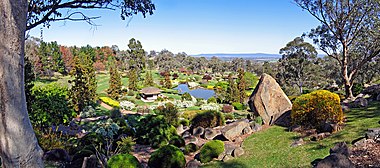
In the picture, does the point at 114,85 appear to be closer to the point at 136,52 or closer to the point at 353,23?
the point at 136,52

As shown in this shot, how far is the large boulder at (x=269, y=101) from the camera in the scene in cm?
1568

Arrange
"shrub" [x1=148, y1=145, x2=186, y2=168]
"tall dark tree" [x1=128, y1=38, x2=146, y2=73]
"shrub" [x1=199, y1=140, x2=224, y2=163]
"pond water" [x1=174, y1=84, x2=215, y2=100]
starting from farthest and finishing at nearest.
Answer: "tall dark tree" [x1=128, y1=38, x2=146, y2=73]
"pond water" [x1=174, y1=84, x2=215, y2=100]
"shrub" [x1=199, y1=140, x2=224, y2=163]
"shrub" [x1=148, y1=145, x2=186, y2=168]

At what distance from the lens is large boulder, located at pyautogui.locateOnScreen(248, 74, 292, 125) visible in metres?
15.7

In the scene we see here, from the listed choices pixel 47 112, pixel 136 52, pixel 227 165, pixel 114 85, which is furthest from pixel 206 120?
pixel 136 52

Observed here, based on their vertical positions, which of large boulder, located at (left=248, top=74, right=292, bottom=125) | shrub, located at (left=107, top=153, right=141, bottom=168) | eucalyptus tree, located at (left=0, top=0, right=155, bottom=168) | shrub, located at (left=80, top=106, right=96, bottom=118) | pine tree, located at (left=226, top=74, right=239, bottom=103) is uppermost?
eucalyptus tree, located at (left=0, top=0, right=155, bottom=168)

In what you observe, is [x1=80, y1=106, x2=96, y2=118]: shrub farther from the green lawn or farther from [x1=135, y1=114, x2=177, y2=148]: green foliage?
the green lawn

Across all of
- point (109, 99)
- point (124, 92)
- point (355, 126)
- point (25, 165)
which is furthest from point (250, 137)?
point (124, 92)

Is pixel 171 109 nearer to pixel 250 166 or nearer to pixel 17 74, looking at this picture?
pixel 250 166

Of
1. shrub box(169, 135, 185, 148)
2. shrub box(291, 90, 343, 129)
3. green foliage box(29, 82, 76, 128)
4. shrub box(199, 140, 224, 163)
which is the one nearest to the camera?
shrub box(199, 140, 224, 163)

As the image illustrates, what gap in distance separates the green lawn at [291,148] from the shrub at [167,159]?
1155mm

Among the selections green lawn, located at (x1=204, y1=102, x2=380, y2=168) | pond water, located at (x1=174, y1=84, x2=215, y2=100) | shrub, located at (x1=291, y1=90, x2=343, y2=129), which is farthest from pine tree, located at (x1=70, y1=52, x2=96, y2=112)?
pond water, located at (x1=174, y1=84, x2=215, y2=100)

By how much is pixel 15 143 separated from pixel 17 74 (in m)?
0.92

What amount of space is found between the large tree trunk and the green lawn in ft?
21.5

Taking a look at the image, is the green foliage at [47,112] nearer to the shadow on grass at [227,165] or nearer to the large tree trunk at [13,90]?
the shadow on grass at [227,165]
